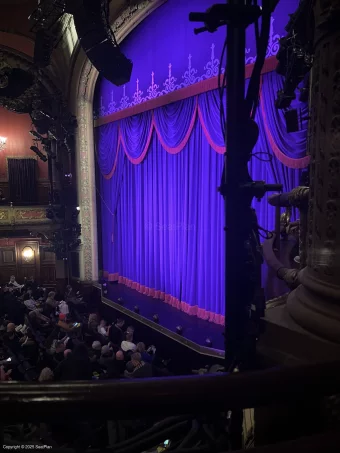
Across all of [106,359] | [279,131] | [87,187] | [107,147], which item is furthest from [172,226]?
[106,359]

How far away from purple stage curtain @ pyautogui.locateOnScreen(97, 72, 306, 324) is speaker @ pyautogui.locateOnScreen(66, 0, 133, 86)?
1.67m

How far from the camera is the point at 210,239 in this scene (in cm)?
701

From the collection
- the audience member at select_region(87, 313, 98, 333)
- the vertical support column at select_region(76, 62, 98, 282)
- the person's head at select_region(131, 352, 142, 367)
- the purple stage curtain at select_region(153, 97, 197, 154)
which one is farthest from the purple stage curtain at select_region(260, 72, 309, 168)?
the vertical support column at select_region(76, 62, 98, 282)

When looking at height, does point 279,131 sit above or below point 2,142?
below

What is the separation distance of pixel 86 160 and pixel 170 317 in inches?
198

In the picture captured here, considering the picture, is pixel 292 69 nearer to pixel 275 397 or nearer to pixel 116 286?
pixel 275 397

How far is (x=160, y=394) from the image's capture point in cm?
84

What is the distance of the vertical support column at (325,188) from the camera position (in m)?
1.24

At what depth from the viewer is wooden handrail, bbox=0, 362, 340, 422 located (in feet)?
2.70

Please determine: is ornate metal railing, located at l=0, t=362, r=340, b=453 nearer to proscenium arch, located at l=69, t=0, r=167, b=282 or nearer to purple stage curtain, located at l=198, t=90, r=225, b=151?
purple stage curtain, located at l=198, t=90, r=225, b=151

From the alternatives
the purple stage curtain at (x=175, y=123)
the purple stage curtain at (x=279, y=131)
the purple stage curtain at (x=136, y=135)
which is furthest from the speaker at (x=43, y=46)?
the purple stage curtain at (x=279, y=131)

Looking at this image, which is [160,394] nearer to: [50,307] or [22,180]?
[50,307]

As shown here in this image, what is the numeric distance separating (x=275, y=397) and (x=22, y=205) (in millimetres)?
11541

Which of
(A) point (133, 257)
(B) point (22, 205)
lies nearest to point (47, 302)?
(A) point (133, 257)
